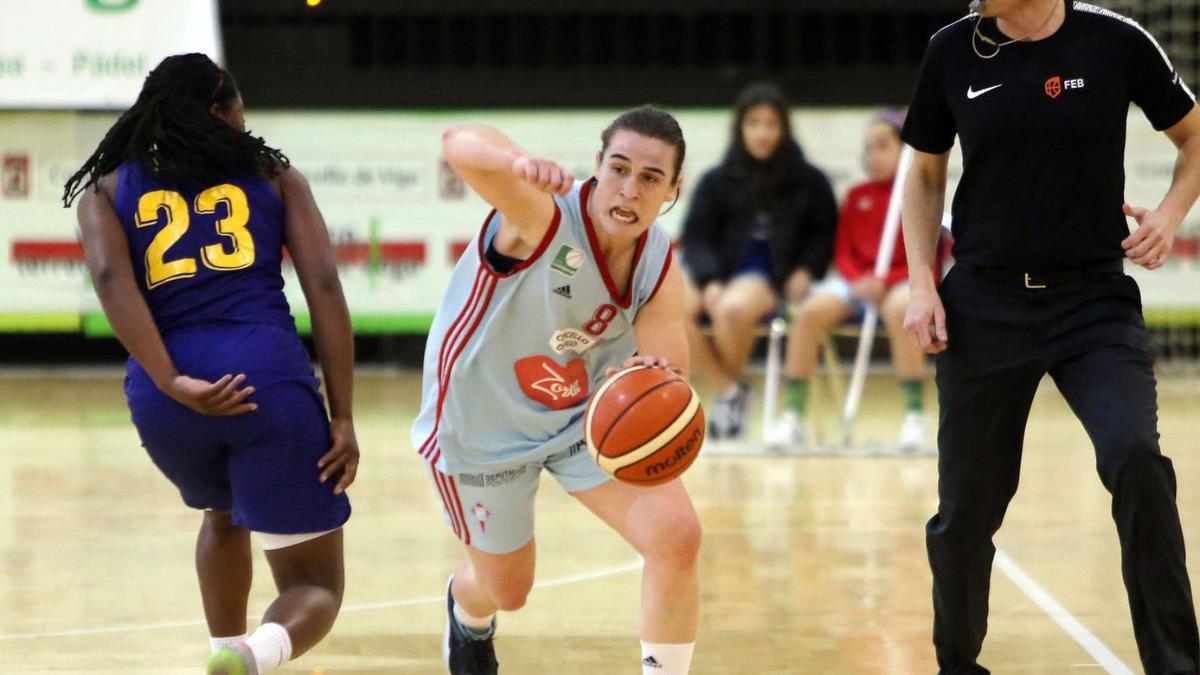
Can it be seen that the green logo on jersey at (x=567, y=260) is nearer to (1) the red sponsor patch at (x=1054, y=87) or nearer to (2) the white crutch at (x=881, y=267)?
(1) the red sponsor patch at (x=1054, y=87)

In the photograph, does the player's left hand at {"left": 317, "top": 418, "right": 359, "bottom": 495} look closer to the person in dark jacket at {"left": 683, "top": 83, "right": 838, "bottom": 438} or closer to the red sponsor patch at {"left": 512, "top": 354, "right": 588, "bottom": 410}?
the red sponsor patch at {"left": 512, "top": 354, "right": 588, "bottom": 410}

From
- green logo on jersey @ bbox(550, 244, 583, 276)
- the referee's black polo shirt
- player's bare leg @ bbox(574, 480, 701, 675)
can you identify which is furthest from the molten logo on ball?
the referee's black polo shirt

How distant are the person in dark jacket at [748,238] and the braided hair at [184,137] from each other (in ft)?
16.4

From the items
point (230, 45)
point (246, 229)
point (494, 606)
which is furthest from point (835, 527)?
point (230, 45)

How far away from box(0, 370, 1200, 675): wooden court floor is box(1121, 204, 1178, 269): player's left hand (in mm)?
1332

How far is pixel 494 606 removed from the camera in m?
4.29

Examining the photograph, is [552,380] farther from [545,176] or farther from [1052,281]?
[1052,281]

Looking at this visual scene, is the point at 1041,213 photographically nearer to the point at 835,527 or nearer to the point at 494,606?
the point at 494,606

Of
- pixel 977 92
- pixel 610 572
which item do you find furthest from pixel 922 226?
pixel 610 572

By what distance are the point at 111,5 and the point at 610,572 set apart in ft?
24.1

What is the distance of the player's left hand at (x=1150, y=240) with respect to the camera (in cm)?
366

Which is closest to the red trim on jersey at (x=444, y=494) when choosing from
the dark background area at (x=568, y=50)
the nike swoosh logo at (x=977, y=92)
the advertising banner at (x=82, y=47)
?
the nike swoosh logo at (x=977, y=92)

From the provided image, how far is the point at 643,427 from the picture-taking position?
3.61 m

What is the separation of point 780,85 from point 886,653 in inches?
313
